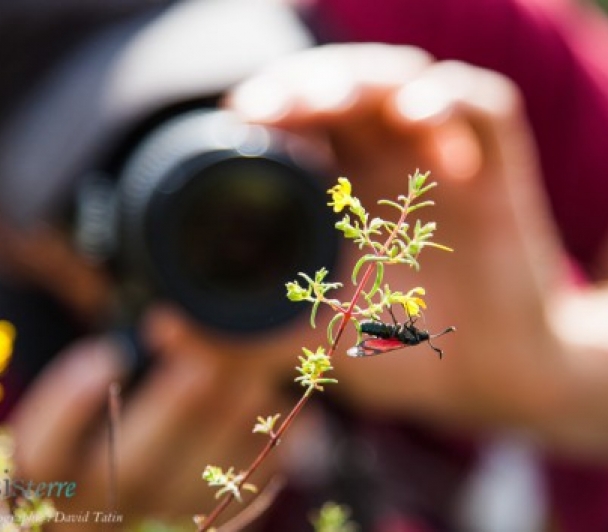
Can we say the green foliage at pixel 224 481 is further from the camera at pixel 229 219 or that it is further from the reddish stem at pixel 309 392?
the camera at pixel 229 219

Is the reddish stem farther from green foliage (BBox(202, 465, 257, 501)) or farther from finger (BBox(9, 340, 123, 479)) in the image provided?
finger (BBox(9, 340, 123, 479))

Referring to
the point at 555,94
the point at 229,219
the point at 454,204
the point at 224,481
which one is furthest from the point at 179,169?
the point at 555,94

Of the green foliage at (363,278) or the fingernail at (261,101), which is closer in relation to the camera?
the green foliage at (363,278)

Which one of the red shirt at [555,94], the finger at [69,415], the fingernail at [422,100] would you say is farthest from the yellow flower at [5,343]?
the red shirt at [555,94]

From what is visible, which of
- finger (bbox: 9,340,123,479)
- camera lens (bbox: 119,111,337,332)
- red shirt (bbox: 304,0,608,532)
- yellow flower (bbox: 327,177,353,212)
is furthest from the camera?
red shirt (bbox: 304,0,608,532)

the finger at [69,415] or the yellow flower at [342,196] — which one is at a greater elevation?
the yellow flower at [342,196]

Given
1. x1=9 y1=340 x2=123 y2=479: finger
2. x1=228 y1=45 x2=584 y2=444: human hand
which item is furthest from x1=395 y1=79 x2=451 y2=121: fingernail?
x1=9 y1=340 x2=123 y2=479: finger

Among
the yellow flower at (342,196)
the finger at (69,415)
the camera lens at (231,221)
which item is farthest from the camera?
the finger at (69,415)

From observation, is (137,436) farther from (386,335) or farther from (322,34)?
(386,335)
